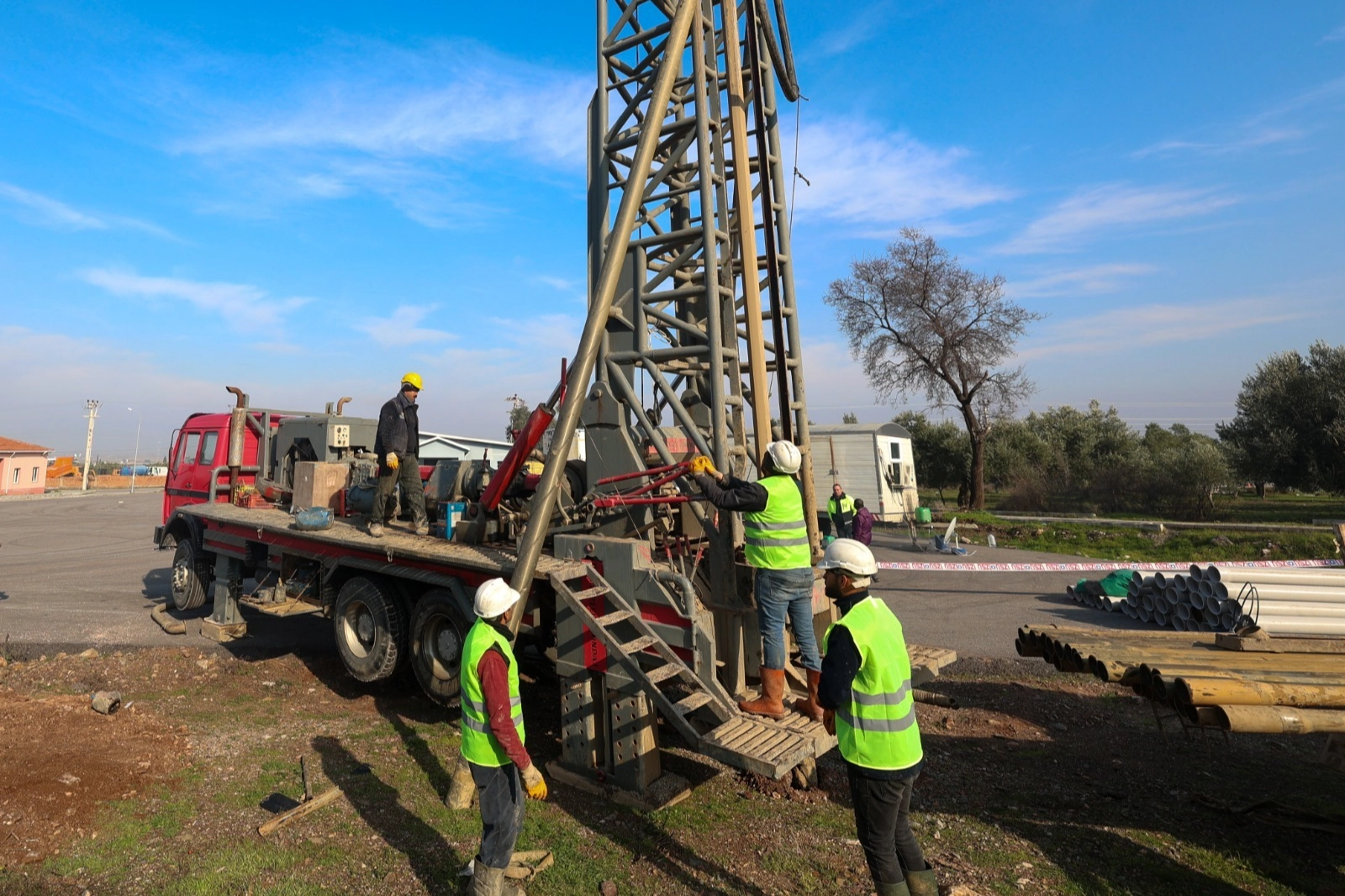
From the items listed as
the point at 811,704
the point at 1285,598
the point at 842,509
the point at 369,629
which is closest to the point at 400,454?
the point at 369,629

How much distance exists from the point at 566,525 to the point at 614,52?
4714 mm

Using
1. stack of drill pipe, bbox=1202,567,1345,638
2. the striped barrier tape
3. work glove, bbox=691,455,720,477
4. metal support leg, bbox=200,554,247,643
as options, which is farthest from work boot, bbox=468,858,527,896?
the striped barrier tape

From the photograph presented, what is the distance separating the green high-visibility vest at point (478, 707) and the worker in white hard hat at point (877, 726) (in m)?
1.67

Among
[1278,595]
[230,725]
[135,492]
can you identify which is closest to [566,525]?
[230,725]

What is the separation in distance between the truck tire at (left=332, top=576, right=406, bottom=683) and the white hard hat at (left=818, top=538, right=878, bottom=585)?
4924 millimetres

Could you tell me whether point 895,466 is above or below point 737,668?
above

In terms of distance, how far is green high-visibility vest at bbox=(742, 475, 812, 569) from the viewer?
4.52 metres

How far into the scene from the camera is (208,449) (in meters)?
10.8

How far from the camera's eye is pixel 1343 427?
22938mm

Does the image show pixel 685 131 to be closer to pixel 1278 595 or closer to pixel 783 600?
pixel 783 600

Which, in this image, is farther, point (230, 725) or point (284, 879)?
point (230, 725)

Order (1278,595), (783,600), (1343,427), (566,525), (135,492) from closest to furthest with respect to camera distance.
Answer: (783,600)
(566,525)
(1278,595)
(1343,427)
(135,492)

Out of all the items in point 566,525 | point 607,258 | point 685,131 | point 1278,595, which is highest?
point 685,131

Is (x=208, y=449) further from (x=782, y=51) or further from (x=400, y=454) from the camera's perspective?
(x=782, y=51)
